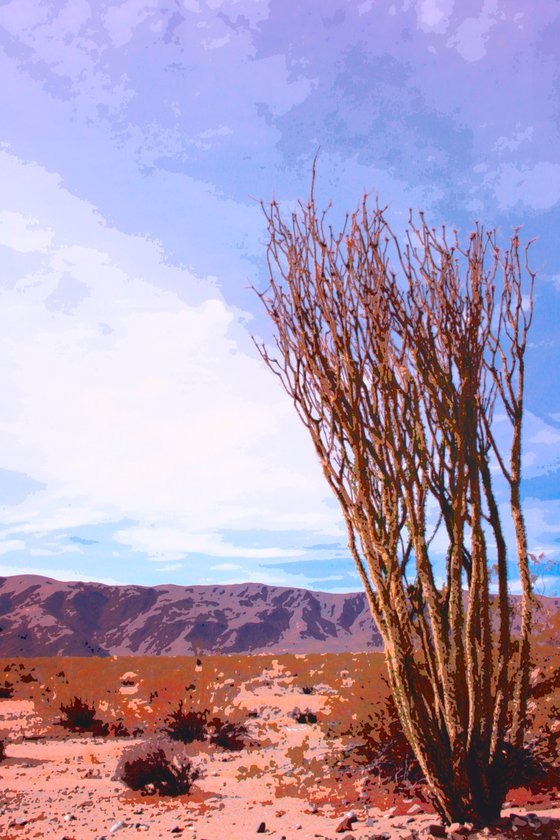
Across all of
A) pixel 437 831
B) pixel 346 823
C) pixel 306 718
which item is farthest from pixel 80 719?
pixel 437 831

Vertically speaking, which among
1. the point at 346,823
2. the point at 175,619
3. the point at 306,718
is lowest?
the point at 175,619

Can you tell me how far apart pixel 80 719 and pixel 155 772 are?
5474 mm

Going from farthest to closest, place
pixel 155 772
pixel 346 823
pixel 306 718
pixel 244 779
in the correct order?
pixel 306 718, pixel 244 779, pixel 155 772, pixel 346 823

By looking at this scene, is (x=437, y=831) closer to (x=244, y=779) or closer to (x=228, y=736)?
(x=244, y=779)

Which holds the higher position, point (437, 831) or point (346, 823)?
point (437, 831)

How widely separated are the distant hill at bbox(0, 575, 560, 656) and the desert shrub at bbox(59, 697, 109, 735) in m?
55.4

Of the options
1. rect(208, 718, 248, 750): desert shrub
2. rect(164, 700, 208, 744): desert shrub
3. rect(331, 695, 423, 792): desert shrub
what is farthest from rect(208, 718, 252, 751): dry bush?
rect(331, 695, 423, 792): desert shrub

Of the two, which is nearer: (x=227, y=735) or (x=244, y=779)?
(x=244, y=779)

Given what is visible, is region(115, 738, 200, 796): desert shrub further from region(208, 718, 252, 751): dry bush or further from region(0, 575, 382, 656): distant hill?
region(0, 575, 382, 656): distant hill

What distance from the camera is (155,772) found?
6207 millimetres

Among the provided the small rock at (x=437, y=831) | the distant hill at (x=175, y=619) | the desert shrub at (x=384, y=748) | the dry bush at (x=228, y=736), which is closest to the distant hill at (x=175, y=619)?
Answer: the distant hill at (x=175, y=619)

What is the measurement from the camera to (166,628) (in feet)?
245

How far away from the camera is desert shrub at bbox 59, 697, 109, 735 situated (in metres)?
10.6

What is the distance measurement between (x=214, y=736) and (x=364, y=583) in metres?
6.52
